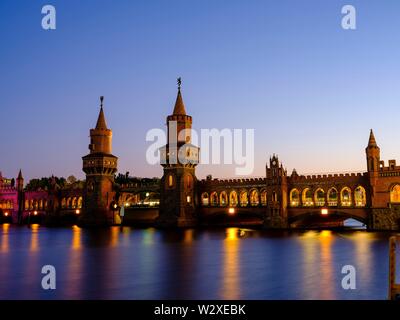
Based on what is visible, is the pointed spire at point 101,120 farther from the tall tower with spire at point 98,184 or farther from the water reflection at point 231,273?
the water reflection at point 231,273

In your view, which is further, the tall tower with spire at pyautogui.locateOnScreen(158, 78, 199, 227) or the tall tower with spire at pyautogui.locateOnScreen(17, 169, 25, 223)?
the tall tower with spire at pyautogui.locateOnScreen(17, 169, 25, 223)

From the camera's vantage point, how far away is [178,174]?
2753 inches

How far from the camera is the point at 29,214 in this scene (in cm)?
9994

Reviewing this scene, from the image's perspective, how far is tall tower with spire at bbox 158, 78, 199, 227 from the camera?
2731 inches

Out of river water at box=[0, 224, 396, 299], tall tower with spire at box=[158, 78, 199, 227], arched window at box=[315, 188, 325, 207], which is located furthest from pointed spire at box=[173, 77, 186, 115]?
river water at box=[0, 224, 396, 299]

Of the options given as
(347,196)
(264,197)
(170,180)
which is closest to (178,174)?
(170,180)

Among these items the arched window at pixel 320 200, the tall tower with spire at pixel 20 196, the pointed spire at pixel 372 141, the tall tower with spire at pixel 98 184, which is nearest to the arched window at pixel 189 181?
the tall tower with spire at pixel 98 184

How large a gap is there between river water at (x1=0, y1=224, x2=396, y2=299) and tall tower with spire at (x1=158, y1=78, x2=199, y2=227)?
26830mm

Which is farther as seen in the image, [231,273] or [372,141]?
[372,141]

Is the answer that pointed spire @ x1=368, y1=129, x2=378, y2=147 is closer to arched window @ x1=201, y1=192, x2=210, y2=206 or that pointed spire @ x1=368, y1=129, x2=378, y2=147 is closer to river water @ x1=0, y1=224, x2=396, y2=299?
river water @ x1=0, y1=224, x2=396, y2=299

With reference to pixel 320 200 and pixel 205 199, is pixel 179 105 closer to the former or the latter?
pixel 205 199

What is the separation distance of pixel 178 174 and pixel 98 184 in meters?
19.2
